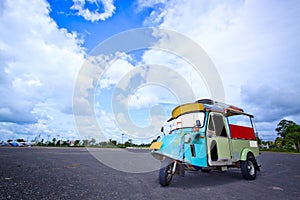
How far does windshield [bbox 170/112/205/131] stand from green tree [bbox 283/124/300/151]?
3203 cm

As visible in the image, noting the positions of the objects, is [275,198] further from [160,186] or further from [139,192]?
[139,192]

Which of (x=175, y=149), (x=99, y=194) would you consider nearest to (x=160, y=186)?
(x=175, y=149)

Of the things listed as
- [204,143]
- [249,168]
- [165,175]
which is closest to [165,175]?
[165,175]

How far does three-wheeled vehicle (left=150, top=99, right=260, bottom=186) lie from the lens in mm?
5238

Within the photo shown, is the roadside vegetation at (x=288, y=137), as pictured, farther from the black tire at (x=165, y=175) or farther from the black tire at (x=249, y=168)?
the black tire at (x=165, y=175)

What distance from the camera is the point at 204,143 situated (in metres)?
5.52

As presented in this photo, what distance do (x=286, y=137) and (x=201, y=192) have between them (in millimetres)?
34769

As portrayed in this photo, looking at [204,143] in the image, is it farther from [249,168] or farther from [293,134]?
[293,134]

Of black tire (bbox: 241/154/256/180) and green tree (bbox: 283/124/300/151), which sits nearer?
black tire (bbox: 241/154/256/180)

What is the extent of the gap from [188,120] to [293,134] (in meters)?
32.6

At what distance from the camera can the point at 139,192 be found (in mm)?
4484

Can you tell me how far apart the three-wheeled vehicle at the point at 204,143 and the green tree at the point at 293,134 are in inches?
1146

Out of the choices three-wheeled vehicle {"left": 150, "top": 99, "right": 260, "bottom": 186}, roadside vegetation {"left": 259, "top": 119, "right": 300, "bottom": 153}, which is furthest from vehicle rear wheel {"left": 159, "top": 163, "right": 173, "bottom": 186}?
roadside vegetation {"left": 259, "top": 119, "right": 300, "bottom": 153}

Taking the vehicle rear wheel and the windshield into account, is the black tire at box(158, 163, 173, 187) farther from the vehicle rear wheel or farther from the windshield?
the windshield
